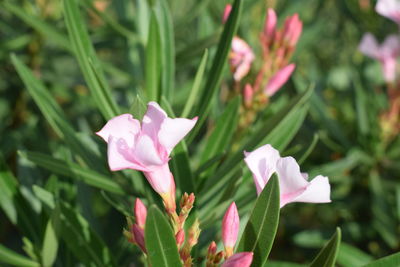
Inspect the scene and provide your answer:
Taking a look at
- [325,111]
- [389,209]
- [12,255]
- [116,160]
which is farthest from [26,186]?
[389,209]

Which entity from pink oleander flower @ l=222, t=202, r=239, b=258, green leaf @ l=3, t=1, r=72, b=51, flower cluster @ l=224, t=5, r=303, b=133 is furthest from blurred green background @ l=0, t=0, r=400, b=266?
pink oleander flower @ l=222, t=202, r=239, b=258

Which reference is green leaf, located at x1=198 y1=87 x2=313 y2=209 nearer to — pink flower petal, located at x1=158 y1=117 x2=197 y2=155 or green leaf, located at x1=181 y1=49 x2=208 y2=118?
green leaf, located at x1=181 y1=49 x2=208 y2=118

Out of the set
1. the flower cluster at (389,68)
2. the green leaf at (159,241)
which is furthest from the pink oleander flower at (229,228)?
the flower cluster at (389,68)

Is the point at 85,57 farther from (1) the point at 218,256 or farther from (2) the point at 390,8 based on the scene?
(2) the point at 390,8

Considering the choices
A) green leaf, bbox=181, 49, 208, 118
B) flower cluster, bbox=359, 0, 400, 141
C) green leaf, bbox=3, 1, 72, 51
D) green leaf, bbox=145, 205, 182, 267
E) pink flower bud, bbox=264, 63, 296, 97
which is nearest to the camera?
green leaf, bbox=145, 205, 182, 267

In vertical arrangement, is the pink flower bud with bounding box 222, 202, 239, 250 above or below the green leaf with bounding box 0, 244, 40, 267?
above

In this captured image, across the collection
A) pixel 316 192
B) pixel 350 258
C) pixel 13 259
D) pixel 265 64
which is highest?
pixel 265 64

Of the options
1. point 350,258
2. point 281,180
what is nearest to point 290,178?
point 281,180

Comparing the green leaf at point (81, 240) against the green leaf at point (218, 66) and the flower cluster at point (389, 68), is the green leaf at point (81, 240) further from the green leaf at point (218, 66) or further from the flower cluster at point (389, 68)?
the flower cluster at point (389, 68)
